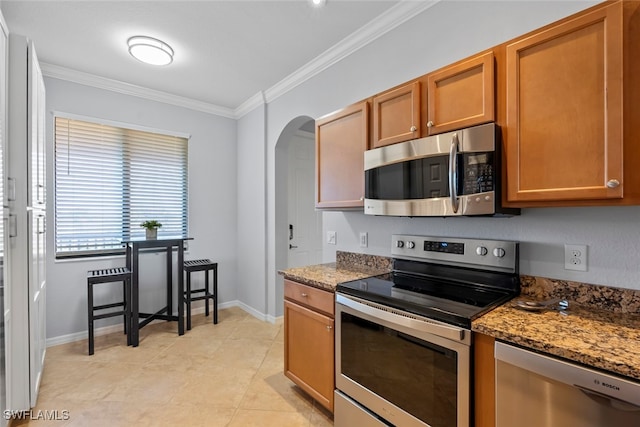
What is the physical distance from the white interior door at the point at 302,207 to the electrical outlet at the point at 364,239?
1734 millimetres

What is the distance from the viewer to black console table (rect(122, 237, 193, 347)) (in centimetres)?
299

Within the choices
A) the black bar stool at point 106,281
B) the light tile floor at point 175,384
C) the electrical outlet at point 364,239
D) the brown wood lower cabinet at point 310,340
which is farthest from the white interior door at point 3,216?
the electrical outlet at point 364,239

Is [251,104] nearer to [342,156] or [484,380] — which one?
[342,156]

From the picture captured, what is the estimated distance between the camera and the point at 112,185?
3.32 metres

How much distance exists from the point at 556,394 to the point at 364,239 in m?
1.53

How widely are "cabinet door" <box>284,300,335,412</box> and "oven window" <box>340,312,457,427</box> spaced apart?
5.8 inches

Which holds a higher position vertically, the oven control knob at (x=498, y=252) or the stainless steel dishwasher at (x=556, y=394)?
the oven control knob at (x=498, y=252)

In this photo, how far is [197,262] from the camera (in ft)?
12.0

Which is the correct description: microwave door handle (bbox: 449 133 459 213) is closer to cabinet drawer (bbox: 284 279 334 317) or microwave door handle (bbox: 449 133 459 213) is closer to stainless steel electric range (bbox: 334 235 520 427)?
stainless steel electric range (bbox: 334 235 520 427)

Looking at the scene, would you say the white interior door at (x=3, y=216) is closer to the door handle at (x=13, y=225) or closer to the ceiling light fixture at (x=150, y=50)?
the door handle at (x=13, y=225)

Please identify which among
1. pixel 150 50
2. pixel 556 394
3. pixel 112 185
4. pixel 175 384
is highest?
pixel 150 50

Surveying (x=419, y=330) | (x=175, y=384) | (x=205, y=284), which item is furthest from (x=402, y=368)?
(x=205, y=284)

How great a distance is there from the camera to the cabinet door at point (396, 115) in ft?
5.55

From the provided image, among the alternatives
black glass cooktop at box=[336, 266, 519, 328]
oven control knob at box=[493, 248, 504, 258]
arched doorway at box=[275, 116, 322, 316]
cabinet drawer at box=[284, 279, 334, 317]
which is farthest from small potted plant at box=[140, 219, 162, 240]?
oven control knob at box=[493, 248, 504, 258]
